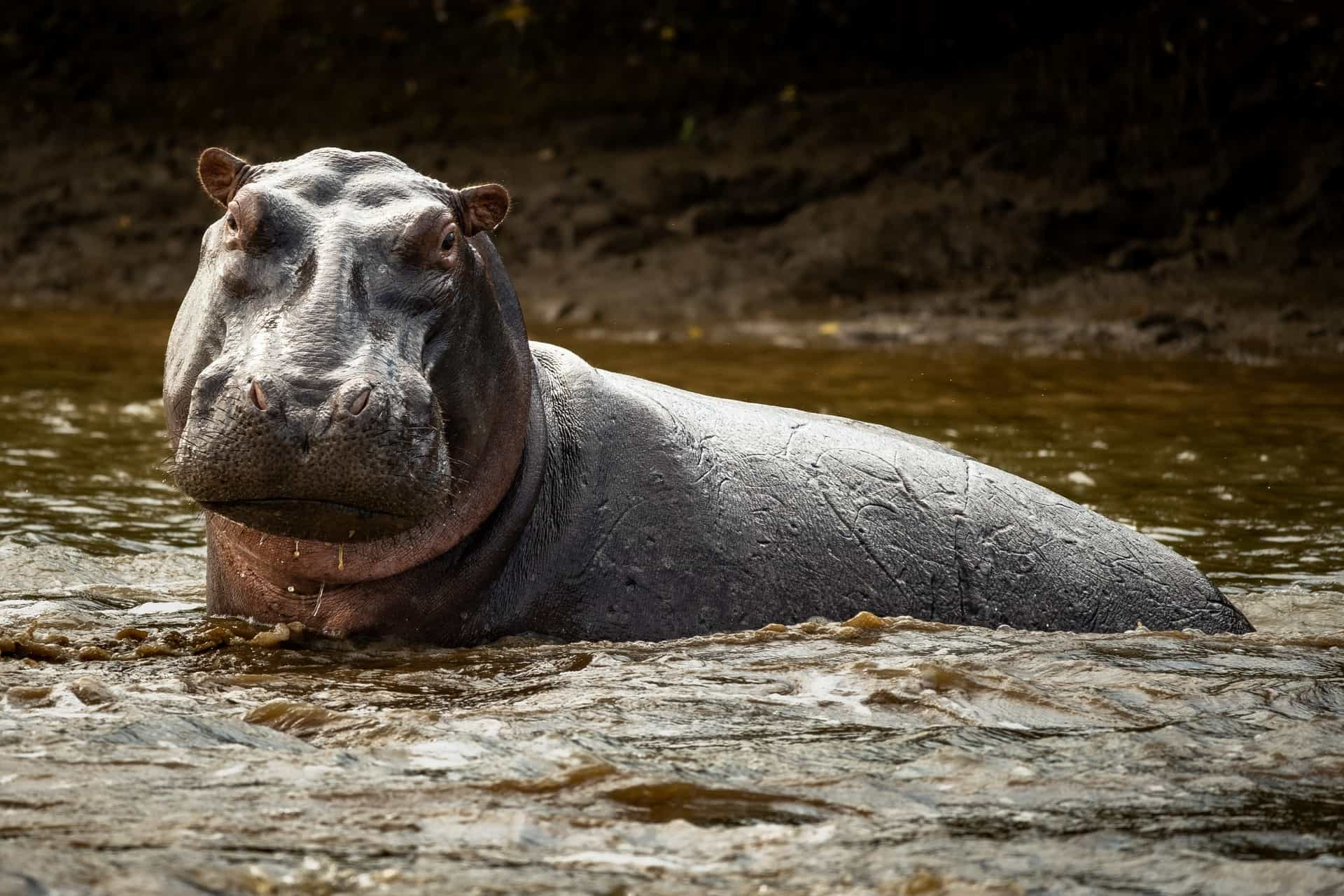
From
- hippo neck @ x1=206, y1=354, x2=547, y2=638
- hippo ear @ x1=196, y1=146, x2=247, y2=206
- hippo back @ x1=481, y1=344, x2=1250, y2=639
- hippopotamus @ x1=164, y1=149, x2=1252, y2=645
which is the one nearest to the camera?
Result: hippopotamus @ x1=164, y1=149, x2=1252, y2=645

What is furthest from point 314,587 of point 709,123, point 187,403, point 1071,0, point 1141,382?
point 1071,0

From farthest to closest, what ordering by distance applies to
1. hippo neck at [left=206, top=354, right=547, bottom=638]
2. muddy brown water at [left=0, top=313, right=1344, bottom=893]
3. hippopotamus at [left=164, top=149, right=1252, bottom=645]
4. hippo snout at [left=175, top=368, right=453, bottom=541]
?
hippo neck at [left=206, top=354, right=547, bottom=638]
hippopotamus at [left=164, top=149, right=1252, bottom=645]
hippo snout at [left=175, top=368, right=453, bottom=541]
muddy brown water at [left=0, top=313, right=1344, bottom=893]

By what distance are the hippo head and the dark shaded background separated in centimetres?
1017

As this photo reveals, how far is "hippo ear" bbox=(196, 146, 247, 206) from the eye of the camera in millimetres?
5082

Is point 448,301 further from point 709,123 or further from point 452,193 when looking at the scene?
point 709,123

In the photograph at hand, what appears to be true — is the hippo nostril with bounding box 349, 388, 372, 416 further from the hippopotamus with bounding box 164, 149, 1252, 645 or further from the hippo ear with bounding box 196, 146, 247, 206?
the hippo ear with bounding box 196, 146, 247, 206

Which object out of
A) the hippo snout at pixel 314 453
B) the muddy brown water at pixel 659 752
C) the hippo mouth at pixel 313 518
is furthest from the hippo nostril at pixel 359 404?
the muddy brown water at pixel 659 752

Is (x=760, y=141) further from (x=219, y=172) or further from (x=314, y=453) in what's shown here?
(x=314, y=453)

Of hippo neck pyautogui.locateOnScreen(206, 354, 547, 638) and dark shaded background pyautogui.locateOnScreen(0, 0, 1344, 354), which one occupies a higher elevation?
dark shaded background pyautogui.locateOnScreen(0, 0, 1344, 354)

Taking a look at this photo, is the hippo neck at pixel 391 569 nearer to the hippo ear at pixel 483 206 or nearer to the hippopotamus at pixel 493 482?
the hippopotamus at pixel 493 482

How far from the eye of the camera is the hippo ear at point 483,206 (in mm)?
5121

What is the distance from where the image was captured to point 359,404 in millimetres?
4281

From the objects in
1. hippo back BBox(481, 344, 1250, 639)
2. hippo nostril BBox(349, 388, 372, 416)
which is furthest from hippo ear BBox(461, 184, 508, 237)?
hippo nostril BBox(349, 388, 372, 416)

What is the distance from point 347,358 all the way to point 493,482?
77 centimetres
